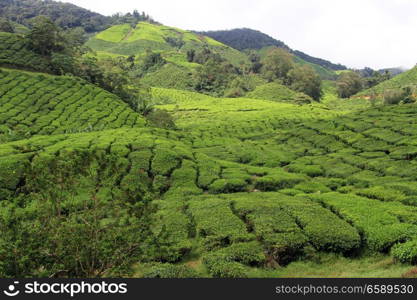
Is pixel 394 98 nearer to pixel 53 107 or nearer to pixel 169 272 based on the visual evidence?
pixel 53 107

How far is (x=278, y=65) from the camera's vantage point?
458ft

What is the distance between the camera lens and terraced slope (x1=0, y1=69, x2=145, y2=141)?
44906 mm

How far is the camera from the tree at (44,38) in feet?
219

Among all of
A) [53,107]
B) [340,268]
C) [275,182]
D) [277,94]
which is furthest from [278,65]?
[340,268]

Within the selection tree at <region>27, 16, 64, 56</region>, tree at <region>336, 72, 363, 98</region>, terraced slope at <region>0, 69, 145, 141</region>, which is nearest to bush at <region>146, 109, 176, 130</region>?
terraced slope at <region>0, 69, 145, 141</region>

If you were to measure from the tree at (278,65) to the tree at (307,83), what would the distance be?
10.6 m

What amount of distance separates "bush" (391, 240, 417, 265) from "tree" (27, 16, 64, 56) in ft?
232

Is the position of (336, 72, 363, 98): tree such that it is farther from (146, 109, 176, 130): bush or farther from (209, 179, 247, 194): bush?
(209, 179, 247, 194): bush

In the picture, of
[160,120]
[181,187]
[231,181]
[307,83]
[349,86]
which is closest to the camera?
[181,187]

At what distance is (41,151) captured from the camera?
92.6ft

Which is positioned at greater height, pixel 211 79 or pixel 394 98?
pixel 211 79

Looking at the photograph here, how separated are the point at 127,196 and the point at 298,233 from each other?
30.7ft

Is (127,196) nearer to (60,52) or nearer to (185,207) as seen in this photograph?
(185,207)

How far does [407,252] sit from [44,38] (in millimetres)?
71457
